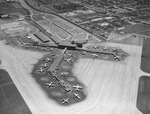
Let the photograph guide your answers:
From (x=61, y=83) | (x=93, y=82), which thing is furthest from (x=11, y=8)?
(x=93, y=82)

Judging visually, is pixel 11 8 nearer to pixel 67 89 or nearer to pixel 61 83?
pixel 61 83

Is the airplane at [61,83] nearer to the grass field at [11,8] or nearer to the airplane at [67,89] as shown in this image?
the airplane at [67,89]

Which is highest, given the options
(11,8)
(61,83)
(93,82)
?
(93,82)

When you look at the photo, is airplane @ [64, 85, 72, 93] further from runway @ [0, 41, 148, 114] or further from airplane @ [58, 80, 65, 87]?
runway @ [0, 41, 148, 114]

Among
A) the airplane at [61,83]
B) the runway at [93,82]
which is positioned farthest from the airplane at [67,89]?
the runway at [93,82]

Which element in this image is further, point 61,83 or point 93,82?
point 93,82

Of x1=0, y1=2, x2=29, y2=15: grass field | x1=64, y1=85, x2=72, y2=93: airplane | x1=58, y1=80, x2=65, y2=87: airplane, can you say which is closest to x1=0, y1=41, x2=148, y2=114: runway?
x1=64, y1=85, x2=72, y2=93: airplane

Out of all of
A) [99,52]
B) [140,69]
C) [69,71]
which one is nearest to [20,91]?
[69,71]

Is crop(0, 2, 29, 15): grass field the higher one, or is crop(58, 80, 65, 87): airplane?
crop(58, 80, 65, 87): airplane

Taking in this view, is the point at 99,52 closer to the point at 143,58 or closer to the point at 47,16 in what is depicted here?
the point at 143,58
